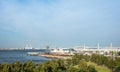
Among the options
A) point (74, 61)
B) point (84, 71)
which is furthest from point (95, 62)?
point (84, 71)

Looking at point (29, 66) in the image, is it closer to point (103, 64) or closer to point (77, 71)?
point (77, 71)

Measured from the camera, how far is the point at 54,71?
36.4 metres

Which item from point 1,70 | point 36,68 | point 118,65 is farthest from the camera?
point 118,65

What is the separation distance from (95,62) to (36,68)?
28.9m

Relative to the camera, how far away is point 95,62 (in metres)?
62.2

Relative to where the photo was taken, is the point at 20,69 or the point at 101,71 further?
the point at 101,71

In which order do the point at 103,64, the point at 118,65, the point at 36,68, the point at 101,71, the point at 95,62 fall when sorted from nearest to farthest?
the point at 36,68 < the point at 101,71 < the point at 118,65 < the point at 103,64 < the point at 95,62

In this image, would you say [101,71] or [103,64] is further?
[103,64]

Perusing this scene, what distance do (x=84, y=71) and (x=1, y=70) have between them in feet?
39.2

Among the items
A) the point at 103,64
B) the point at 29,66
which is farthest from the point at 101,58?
the point at 29,66

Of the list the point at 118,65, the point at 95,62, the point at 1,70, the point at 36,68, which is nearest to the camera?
the point at 1,70

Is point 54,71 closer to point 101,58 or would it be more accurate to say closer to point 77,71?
point 77,71

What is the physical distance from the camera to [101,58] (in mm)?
59875

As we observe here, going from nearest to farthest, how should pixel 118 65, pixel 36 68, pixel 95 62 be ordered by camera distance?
1. pixel 36 68
2. pixel 118 65
3. pixel 95 62
